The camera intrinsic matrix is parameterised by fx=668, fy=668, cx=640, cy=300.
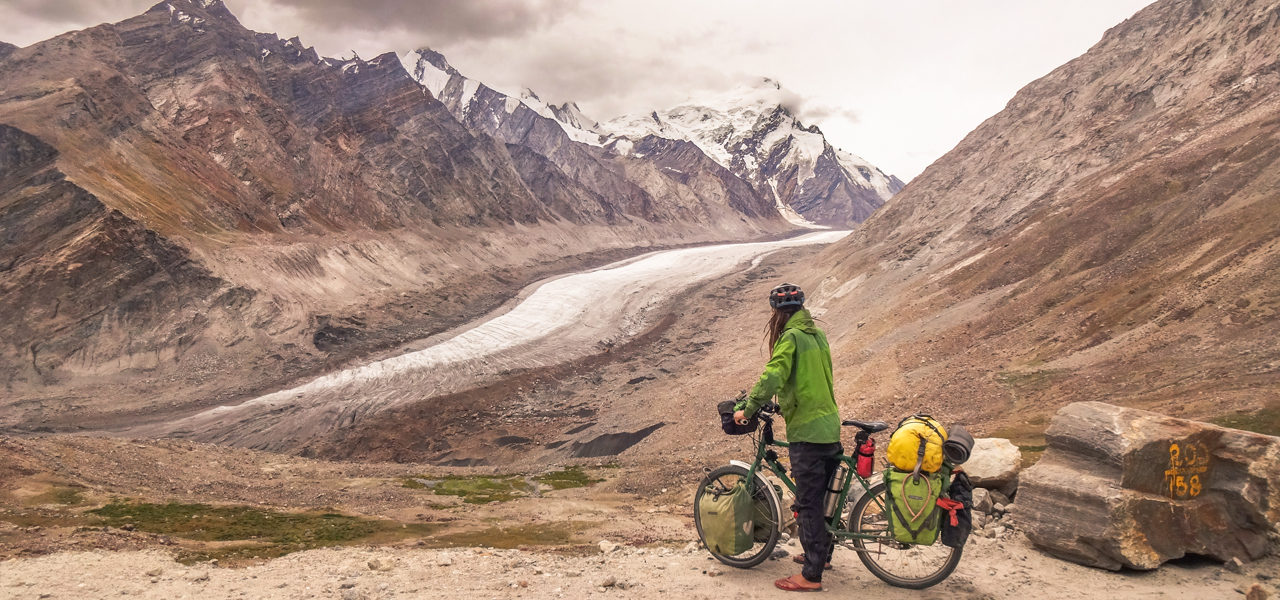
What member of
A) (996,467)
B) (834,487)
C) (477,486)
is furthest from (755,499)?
(477,486)

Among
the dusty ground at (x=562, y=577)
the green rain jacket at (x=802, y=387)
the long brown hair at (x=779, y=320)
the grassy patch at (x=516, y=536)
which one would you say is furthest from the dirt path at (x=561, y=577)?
the long brown hair at (x=779, y=320)

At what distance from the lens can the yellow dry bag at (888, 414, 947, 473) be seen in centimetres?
675

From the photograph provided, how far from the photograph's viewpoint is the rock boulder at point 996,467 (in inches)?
431

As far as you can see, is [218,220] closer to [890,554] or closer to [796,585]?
[796,585]

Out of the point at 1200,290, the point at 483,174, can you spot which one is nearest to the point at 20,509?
the point at 1200,290

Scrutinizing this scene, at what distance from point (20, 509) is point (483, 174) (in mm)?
100524

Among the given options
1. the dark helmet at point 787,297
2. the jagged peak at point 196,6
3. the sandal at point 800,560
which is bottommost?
the sandal at point 800,560

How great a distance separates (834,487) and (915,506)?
85 cm

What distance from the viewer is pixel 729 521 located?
7.90 meters

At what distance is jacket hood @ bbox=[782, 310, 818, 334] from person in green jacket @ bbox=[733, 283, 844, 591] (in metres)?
0.01

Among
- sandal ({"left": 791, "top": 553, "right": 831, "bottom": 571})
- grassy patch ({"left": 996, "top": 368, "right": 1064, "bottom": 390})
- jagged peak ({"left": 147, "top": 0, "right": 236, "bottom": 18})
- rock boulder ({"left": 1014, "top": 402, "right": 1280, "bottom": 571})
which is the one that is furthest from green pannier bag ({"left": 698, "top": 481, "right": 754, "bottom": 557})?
jagged peak ({"left": 147, "top": 0, "right": 236, "bottom": 18})

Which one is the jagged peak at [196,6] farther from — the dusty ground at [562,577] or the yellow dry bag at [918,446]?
the yellow dry bag at [918,446]

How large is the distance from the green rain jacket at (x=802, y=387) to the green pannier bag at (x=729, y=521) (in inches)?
44.0

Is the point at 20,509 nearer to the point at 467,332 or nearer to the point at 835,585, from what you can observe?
the point at 835,585
